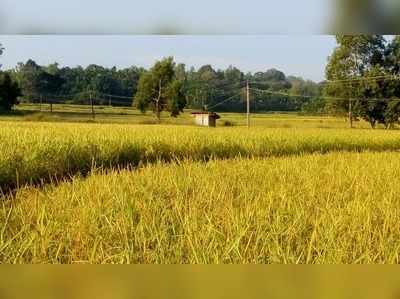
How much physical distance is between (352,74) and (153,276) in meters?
2.44

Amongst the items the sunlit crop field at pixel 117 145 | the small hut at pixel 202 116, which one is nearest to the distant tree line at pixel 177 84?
the small hut at pixel 202 116

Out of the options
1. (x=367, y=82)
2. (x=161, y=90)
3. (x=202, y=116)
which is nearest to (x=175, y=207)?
(x=161, y=90)

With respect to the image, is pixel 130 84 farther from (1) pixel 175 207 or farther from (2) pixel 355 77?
(2) pixel 355 77

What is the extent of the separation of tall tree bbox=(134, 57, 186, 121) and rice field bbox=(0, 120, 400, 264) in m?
A: 0.39

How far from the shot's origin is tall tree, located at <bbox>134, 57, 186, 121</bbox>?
1527 mm

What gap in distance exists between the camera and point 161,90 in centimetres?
191

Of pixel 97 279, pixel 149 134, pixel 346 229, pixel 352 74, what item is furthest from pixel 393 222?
pixel 149 134

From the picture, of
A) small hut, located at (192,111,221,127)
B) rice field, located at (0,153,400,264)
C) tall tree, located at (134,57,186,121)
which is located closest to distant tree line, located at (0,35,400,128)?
tall tree, located at (134,57,186,121)

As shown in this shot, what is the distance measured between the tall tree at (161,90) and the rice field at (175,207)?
0.39m

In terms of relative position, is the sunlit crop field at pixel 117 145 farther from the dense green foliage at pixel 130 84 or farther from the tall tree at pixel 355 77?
the tall tree at pixel 355 77

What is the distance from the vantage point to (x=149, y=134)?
5.10 meters

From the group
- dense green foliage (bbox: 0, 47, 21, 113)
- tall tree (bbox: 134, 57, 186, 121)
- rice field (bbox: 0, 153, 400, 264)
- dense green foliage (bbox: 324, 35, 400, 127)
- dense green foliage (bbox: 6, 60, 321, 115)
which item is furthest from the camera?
dense green foliage (bbox: 324, 35, 400, 127)

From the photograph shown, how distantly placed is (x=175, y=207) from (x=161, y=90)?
639 millimetres

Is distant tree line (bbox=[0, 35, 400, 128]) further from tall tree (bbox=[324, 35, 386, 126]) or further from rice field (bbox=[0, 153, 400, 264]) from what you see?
rice field (bbox=[0, 153, 400, 264])
